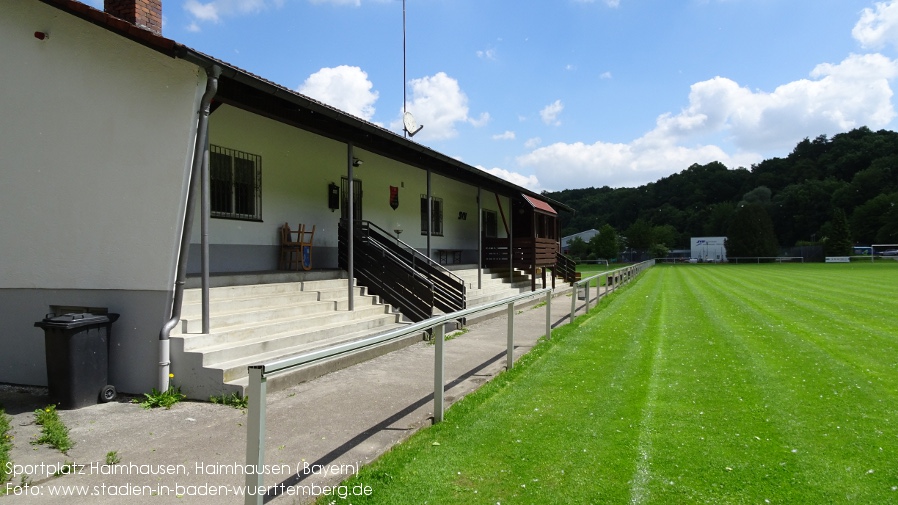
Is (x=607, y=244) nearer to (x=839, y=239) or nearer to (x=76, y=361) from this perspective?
(x=839, y=239)

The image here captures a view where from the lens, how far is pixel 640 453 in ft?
12.7

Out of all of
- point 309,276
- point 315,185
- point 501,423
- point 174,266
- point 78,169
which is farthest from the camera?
point 315,185

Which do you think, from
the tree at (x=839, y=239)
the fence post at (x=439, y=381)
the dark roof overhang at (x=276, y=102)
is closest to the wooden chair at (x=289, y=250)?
the dark roof overhang at (x=276, y=102)

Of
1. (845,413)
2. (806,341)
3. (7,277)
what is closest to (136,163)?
(7,277)

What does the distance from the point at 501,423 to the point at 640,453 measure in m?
1.21

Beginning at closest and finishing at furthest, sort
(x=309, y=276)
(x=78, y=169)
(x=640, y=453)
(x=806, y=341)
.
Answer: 1. (x=640, y=453)
2. (x=78, y=169)
3. (x=806, y=341)
4. (x=309, y=276)

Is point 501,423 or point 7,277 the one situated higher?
point 7,277

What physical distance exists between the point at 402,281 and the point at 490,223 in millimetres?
11473

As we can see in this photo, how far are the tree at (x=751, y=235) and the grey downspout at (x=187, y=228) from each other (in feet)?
280

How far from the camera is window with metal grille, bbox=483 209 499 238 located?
2107 cm

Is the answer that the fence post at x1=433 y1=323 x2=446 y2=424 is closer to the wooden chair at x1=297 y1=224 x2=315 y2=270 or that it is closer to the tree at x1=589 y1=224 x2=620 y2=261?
the wooden chair at x1=297 y1=224 x2=315 y2=270

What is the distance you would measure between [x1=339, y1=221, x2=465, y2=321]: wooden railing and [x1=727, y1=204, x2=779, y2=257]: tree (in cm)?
7948

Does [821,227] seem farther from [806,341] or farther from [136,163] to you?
[136,163]

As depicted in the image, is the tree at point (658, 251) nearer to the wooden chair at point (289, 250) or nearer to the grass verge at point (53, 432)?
the wooden chair at point (289, 250)
